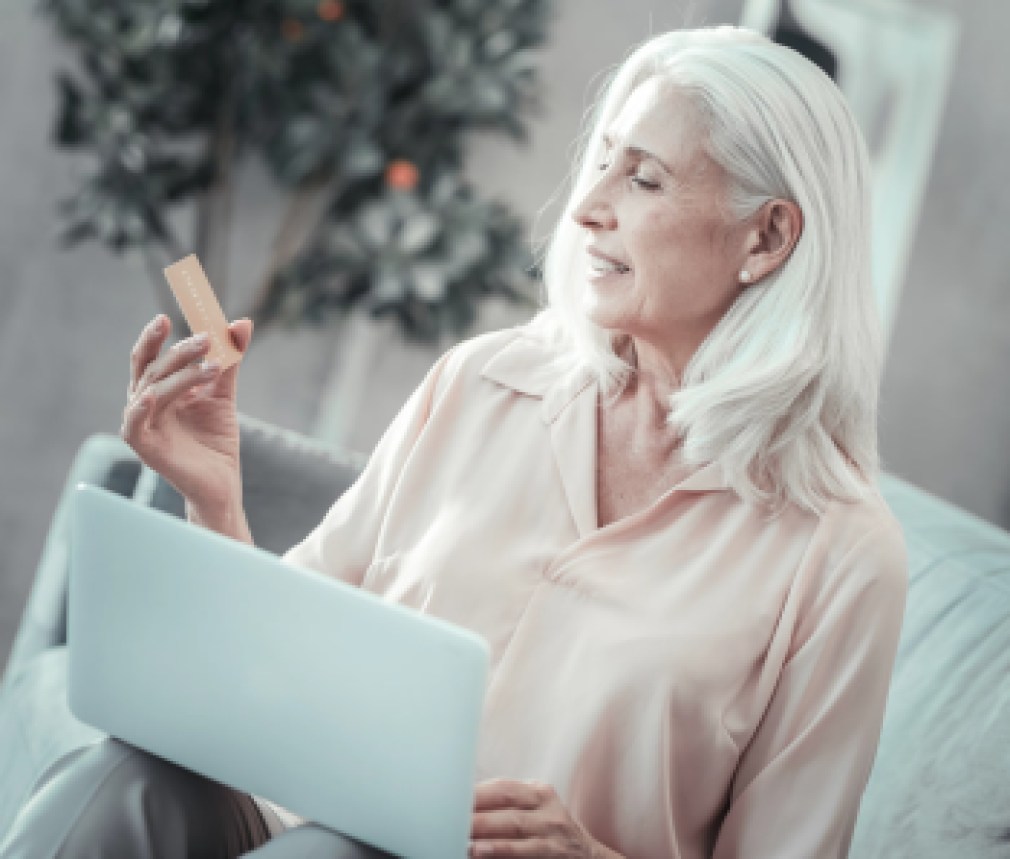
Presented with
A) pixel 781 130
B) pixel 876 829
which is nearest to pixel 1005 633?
pixel 876 829

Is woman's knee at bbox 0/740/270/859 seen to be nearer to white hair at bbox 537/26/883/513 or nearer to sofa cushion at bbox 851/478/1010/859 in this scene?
white hair at bbox 537/26/883/513

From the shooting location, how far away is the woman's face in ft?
4.23

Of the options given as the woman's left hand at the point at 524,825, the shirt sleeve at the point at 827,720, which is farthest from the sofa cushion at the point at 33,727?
the shirt sleeve at the point at 827,720

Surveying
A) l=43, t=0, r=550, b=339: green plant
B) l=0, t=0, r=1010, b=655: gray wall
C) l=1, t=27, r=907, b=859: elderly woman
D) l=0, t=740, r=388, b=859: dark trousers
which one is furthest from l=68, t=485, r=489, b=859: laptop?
l=0, t=0, r=1010, b=655: gray wall

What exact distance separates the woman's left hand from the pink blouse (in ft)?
0.34

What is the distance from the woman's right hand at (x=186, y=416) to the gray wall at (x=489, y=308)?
157 centimetres

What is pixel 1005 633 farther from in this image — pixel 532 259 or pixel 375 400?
pixel 375 400

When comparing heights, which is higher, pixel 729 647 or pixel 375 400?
pixel 729 647

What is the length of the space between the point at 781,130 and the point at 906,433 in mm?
2309

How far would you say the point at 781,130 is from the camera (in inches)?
49.5

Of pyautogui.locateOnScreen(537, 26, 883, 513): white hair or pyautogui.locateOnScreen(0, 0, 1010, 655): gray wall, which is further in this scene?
pyautogui.locateOnScreen(0, 0, 1010, 655): gray wall

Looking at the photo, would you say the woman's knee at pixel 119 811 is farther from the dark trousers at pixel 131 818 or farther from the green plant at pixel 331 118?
the green plant at pixel 331 118

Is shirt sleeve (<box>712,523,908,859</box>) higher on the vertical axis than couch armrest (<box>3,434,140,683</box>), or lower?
higher

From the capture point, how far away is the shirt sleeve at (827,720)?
1179mm
